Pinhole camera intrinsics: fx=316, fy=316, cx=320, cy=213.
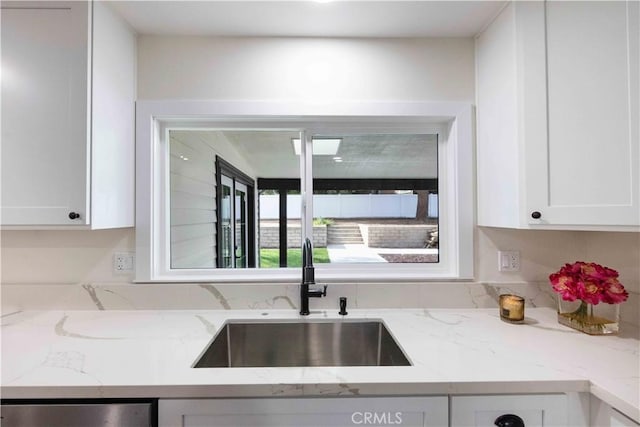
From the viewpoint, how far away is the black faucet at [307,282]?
4.64 feet

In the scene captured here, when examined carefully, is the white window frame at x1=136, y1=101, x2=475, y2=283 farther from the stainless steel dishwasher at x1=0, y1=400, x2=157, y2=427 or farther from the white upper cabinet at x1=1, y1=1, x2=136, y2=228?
the stainless steel dishwasher at x1=0, y1=400, x2=157, y2=427

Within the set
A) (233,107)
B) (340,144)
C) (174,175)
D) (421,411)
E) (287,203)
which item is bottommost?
(421,411)

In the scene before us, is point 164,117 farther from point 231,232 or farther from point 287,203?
point 231,232

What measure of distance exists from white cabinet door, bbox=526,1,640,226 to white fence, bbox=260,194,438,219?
622 mm

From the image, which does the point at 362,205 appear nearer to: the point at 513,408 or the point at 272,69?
the point at 272,69

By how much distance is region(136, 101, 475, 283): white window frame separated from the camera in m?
1.55

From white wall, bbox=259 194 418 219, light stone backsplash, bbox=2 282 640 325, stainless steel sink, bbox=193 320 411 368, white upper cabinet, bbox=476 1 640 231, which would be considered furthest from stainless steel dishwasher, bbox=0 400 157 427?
white upper cabinet, bbox=476 1 640 231

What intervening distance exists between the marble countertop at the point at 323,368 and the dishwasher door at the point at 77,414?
4cm

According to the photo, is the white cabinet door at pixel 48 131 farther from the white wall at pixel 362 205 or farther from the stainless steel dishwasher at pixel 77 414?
the white wall at pixel 362 205

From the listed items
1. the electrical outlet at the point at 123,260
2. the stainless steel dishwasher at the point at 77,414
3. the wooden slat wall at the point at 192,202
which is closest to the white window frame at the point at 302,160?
the electrical outlet at the point at 123,260

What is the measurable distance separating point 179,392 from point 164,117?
A: 1.25 meters

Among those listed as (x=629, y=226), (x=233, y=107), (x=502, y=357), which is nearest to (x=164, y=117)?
(x=233, y=107)

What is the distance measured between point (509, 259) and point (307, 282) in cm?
103

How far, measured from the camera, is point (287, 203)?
89.2 inches
